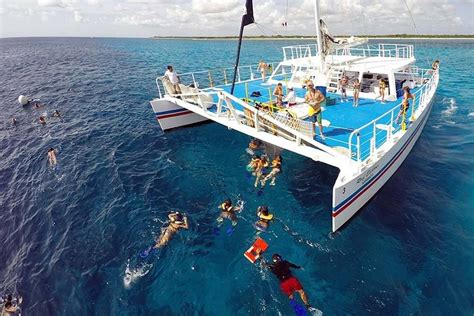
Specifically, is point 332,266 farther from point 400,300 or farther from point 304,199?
point 304,199

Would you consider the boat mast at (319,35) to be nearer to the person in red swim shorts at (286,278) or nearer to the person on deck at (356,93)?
the person on deck at (356,93)

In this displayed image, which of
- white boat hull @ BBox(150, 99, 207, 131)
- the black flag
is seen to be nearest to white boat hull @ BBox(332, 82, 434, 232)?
the black flag

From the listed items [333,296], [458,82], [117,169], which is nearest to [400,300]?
[333,296]

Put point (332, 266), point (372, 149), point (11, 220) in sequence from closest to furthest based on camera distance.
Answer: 1. point (332, 266)
2. point (372, 149)
3. point (11, 220)

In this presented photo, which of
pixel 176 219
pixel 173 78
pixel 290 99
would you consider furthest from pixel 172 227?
pixel 173 78

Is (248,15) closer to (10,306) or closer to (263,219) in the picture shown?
(263,219)

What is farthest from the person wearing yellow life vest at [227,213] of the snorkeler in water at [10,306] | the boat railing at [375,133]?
the snorkeler in water at [10,306]
